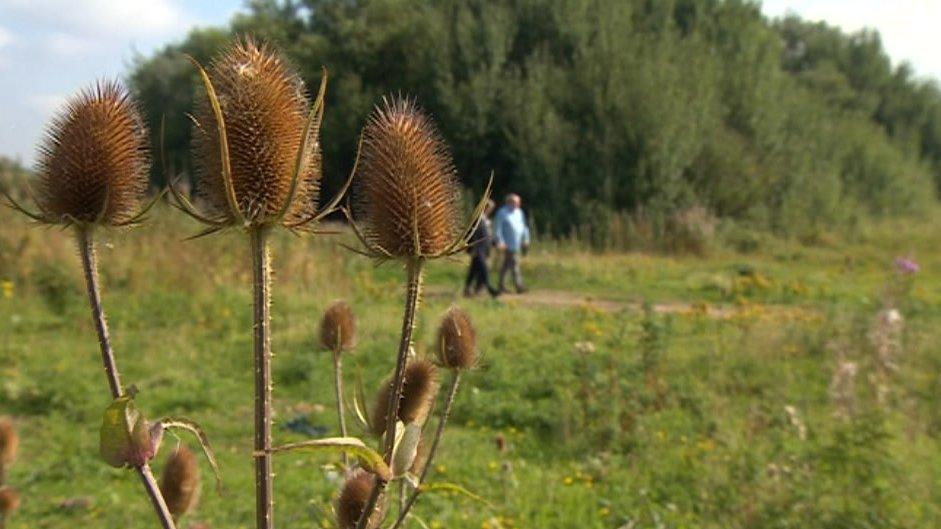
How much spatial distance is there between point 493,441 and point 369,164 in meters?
5.51

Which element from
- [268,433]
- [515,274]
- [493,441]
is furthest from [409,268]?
[515,274]

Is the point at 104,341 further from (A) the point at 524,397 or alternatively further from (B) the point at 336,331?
(A) the point at 524,397

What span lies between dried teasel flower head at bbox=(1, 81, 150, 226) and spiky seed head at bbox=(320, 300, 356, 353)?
2.99ft

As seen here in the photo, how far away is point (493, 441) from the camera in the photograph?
6684mm

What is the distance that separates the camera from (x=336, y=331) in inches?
86.0

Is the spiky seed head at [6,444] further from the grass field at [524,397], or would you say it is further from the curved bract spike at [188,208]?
the curved bract spike at [188,208]

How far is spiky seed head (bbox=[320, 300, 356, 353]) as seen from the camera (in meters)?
2.18

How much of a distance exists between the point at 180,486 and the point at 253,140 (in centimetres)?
81

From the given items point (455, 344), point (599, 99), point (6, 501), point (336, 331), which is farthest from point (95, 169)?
point (599, 99)

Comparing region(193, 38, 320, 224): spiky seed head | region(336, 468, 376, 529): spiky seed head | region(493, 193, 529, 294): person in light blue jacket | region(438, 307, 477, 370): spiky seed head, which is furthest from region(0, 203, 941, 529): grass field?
region(493, 193, 529, 294): person in light blue jacket

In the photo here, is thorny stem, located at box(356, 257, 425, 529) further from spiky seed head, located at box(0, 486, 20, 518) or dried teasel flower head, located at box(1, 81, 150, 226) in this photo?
spiky seed head, located at box(0, 486, 20, 518)

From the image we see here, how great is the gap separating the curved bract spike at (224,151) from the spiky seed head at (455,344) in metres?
0.71

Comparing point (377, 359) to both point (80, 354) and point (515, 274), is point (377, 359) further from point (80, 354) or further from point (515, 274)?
point (515, 274)

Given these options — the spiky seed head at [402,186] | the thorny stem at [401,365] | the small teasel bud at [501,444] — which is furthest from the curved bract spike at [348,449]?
the small teasel bud at [501,444]
